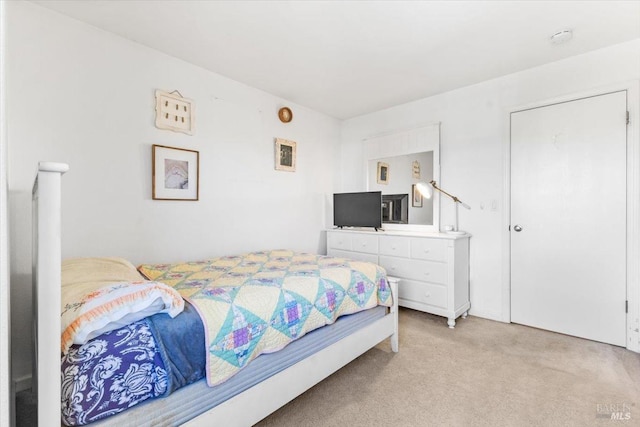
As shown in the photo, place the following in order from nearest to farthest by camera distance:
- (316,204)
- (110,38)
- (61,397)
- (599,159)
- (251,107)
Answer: (61,397) → (110,38) → (599,159) → (251,107) → (316,204)

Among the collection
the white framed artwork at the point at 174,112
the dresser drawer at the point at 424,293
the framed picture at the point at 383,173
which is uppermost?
the white framed artwork at the point at 174,112

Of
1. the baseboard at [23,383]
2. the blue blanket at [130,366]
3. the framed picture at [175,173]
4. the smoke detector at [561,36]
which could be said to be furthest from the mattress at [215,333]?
the smoke detector at [561,36]

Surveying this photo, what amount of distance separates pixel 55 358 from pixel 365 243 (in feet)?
9.91

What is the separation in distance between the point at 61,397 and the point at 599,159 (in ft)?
12.4

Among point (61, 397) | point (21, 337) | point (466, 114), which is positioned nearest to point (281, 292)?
point (61, 397)

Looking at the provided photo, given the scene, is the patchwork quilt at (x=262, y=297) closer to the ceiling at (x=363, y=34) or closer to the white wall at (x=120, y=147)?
the white wall at (x=120, y=147)

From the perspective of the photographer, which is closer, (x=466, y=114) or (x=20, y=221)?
(x=20, y=221)

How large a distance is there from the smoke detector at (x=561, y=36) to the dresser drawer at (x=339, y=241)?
2657mm

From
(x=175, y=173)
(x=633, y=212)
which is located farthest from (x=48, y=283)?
(x=633, y=212)

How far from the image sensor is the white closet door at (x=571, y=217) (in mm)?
2488

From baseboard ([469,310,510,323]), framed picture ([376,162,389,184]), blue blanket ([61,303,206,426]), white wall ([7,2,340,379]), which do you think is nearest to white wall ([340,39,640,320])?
baseboard ([469,310,510,323])

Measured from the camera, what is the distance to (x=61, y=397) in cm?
96

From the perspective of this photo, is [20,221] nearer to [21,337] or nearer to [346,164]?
[21,337]

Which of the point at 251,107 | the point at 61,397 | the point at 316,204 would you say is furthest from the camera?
the point at 316,204
